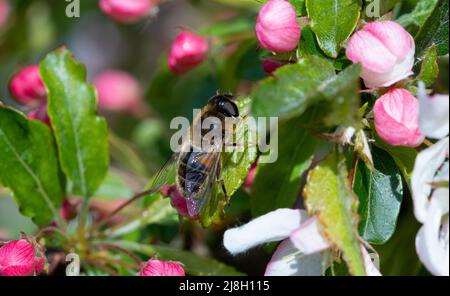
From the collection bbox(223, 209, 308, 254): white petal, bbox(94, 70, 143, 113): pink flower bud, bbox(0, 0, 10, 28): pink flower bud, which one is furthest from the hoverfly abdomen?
bbox(0, 0, 10, 28): pink flower bud

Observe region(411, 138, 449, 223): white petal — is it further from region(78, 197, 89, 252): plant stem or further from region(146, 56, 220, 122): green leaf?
region(146, 56, 220, 122): green leaf

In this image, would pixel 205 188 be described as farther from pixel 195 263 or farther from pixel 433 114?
pixel 433 114

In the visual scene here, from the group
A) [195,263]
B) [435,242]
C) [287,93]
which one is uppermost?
[287,93]

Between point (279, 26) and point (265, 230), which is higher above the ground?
point (279, 26)

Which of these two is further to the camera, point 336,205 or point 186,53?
point 186,53

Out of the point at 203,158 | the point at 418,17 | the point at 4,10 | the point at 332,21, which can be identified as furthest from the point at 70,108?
the point at 4,10

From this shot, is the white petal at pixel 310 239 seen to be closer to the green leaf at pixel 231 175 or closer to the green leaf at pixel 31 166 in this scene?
the green leaf at pixel 231 175

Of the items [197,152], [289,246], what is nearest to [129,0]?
[197,152]
